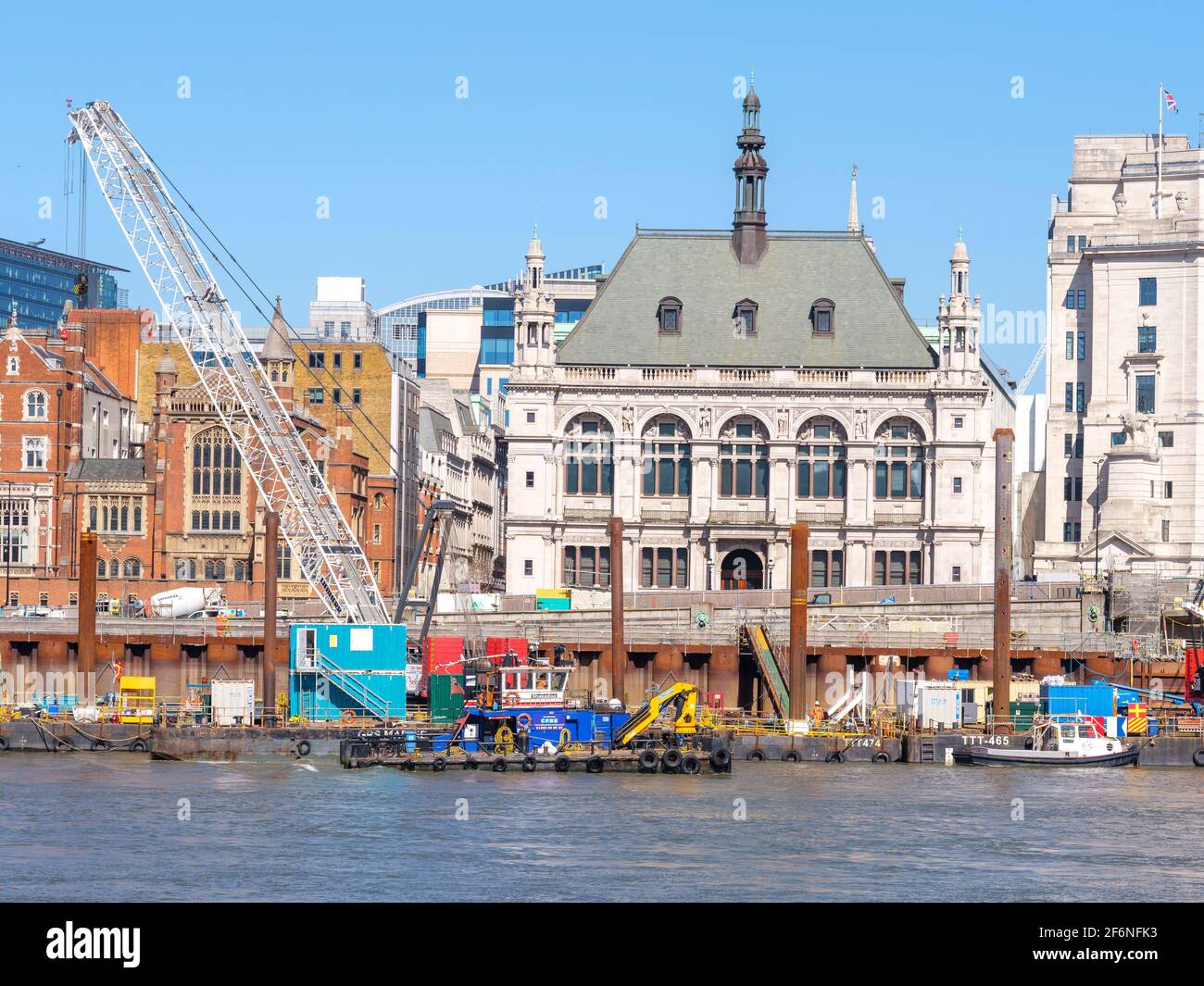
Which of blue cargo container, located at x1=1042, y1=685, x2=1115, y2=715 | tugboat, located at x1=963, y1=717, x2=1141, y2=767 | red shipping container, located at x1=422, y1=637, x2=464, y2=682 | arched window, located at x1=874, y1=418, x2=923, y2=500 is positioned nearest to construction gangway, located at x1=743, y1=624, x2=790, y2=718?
blue cargo container, located at x1=1042, y1=685, x2=1115, y2=715

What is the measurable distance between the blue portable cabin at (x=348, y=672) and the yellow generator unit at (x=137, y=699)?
249 inches

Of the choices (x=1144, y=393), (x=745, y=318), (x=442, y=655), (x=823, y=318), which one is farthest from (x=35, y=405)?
(x=1144, y=393)

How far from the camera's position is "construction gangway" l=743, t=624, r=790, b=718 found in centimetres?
9894

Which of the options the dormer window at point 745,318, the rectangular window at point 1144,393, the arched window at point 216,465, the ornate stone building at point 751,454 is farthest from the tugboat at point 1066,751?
the arched window at point 216,465

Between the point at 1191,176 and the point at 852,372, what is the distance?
97.8 ft

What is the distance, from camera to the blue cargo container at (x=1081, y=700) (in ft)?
293

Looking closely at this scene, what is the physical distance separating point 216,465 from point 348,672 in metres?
44.1

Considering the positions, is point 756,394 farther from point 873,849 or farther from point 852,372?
point 873,849

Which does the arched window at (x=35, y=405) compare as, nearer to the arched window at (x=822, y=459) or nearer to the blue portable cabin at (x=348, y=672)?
the arched window at (x=822, y=459)

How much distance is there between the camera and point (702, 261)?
142375mm

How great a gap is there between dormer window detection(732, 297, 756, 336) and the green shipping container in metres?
51.1

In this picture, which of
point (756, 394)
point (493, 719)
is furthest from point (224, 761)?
point (756, 394)

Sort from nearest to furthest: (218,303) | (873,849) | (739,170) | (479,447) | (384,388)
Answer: (873,849) < (218,303) < (739,170) < (384,388) < (479,447)

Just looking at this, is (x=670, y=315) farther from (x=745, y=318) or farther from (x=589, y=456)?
(x=589, y=456)
